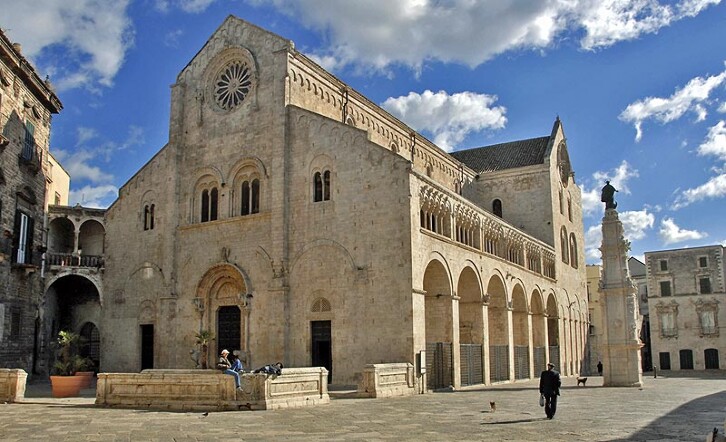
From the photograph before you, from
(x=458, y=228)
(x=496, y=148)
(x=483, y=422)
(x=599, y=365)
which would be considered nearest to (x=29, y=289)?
(x=458, y=228)

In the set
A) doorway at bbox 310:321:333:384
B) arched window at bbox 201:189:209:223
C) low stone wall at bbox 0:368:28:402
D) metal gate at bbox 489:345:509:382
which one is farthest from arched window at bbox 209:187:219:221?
metal gate at bbox 489:345:509:382

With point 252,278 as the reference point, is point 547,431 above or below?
below

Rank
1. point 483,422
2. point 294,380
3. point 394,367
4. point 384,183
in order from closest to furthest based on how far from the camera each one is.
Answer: point 483,422 < point 294,380 < point 394,367 < point 384,183

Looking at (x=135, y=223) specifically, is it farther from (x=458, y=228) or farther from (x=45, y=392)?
Answer: (x=458, y=228)

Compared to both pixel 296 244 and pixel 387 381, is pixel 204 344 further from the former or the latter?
pixel 387 381

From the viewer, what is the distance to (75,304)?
37.3m

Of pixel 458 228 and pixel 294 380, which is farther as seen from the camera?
pixel 458 228

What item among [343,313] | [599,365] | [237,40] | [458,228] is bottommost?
[599,365]

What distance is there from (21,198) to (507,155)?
3226cm

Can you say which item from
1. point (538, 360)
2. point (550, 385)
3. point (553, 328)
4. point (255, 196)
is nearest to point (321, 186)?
point (255, 196)

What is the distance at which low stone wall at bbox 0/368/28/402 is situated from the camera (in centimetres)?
2039

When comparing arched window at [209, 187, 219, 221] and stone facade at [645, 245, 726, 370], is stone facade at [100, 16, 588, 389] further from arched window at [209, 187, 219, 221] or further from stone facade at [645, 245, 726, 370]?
stone facade at [645, 245, 726, 370]

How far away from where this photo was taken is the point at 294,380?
18.6m

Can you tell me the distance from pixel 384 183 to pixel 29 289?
52.5 ft
